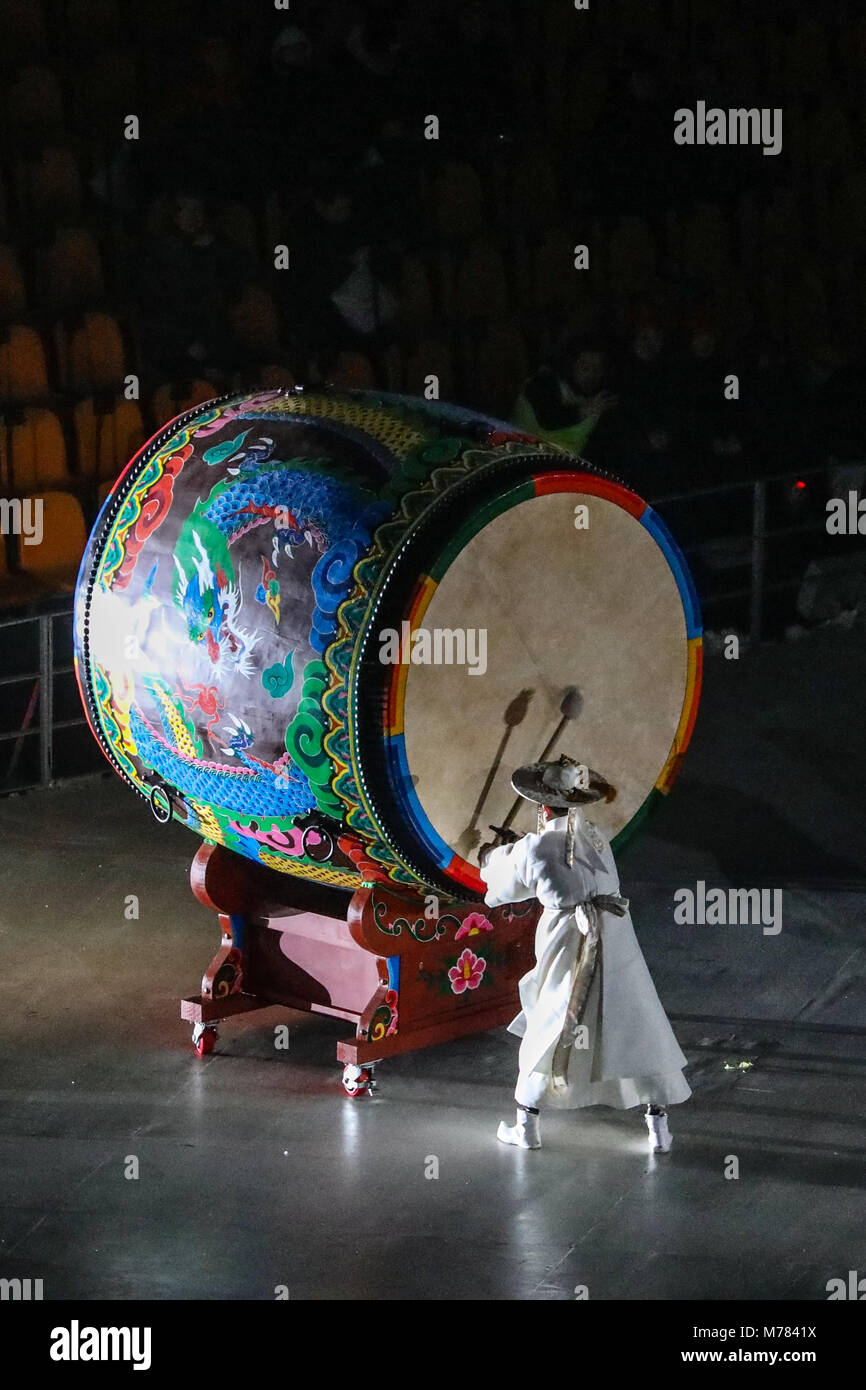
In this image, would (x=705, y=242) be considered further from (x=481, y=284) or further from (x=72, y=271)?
(x=72, y=271)

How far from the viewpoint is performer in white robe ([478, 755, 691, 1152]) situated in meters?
4.70

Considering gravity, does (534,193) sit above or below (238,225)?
above

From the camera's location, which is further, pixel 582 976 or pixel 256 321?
pixel 256 321

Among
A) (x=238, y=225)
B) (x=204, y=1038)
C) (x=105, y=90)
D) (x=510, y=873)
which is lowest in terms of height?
(x=204, y=1038)

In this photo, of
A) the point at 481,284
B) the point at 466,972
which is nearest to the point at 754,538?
the point at 481,284

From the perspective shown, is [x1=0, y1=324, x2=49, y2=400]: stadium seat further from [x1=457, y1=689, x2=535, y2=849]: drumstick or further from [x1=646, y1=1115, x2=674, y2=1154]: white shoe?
[x1=646, y1=1115, x2=674, y2=1154]: white shoe

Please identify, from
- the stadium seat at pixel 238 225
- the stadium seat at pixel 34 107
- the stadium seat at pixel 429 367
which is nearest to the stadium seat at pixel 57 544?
the stadium seat at pixel 238 225

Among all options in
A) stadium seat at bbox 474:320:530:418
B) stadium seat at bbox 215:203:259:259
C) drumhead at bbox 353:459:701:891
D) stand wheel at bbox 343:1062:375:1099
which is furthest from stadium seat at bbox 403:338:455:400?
stand wheel at bbox 343:1062:375:1099

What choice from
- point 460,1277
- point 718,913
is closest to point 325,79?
point 718,913

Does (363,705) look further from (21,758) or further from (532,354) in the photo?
(532,354)

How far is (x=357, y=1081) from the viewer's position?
5.08 metres

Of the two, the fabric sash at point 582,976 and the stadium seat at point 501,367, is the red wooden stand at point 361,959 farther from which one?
the stadium seat at point 501,367

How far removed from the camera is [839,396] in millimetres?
9750

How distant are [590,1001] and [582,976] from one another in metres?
0.07
